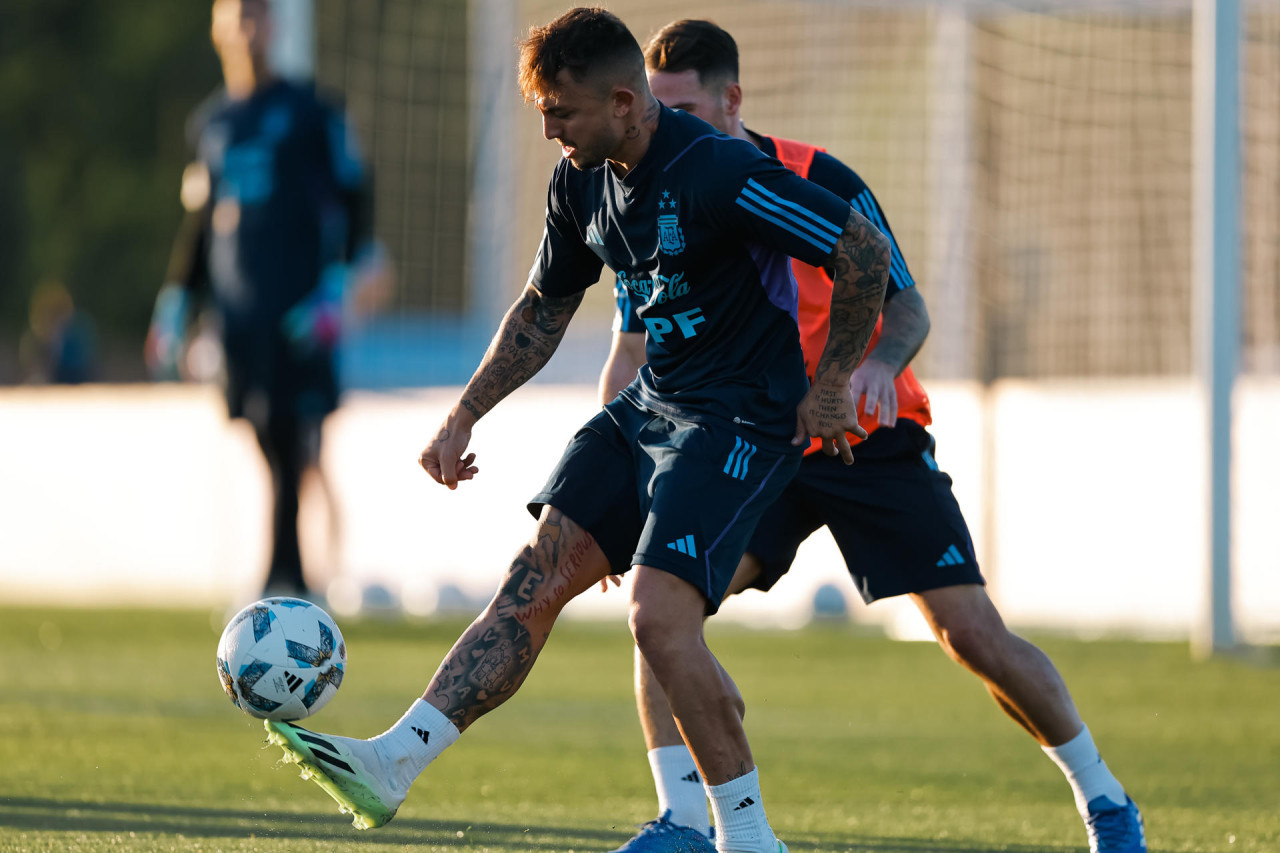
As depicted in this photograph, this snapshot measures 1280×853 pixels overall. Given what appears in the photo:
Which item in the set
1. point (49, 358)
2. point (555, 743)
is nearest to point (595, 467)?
point (555, 743)

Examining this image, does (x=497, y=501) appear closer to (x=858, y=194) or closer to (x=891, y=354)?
(x=858, y=194)

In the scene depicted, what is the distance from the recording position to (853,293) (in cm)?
399

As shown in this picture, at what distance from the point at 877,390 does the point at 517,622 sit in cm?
96

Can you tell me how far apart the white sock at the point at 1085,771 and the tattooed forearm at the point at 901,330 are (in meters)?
1.01

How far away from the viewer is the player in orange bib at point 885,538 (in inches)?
174

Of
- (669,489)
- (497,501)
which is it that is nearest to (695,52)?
(669,489)

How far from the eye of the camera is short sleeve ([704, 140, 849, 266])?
3893 mm

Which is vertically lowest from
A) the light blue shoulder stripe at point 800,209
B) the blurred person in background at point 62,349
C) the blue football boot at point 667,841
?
the blurred person in background at point 62,349

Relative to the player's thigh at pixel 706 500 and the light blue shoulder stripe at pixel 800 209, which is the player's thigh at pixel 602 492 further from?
the light blue shoulder stripe at pixel 800 209

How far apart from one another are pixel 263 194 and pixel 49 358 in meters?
18.7

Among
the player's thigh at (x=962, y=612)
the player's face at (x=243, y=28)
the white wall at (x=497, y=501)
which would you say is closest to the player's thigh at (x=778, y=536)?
the player's thigh at (x=962, y=612)

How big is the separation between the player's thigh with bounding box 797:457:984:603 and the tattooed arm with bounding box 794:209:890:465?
63 cm

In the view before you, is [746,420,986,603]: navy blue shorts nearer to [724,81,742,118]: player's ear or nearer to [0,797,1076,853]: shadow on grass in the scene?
[0,797,1076,853]: shadow on grass

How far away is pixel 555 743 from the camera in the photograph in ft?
22.1
